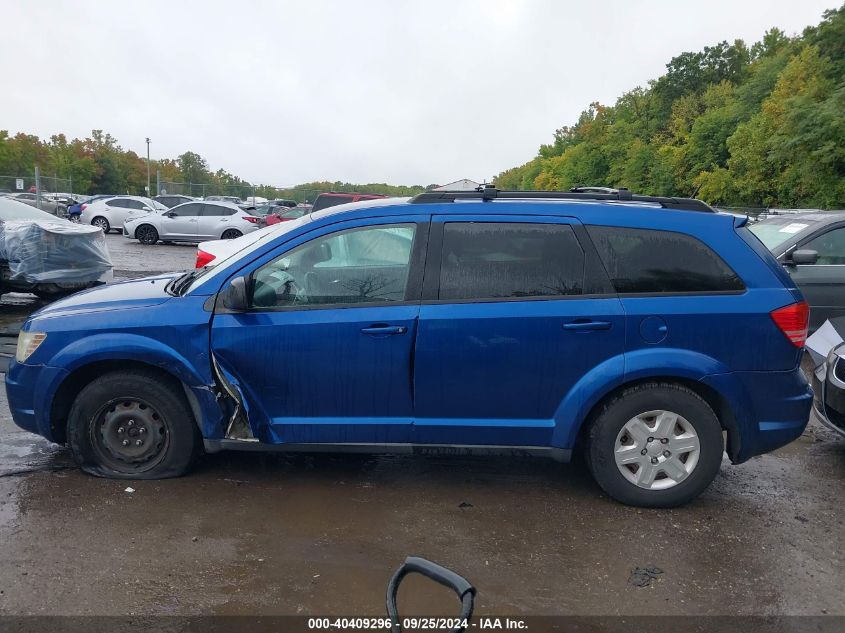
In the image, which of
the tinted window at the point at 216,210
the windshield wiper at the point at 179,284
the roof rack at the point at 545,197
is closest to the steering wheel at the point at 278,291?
the windshield wiper at the point at 179,284

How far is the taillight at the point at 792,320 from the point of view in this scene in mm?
4215

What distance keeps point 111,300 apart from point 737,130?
4466cm

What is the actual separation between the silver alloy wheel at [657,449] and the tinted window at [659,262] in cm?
75

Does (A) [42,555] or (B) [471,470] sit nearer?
(A) [42,555]

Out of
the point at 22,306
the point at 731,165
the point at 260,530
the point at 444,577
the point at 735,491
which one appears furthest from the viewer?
the point at 731,165

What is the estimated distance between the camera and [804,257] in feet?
26.7

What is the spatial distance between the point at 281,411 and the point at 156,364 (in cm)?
79

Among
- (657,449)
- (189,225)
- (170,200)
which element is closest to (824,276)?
(657,449)

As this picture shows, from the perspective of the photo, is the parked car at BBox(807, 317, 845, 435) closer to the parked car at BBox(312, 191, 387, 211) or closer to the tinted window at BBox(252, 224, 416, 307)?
the tinted window at BBox(252, 224, 416, 307)

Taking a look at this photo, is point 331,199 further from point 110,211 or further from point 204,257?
point 110,211

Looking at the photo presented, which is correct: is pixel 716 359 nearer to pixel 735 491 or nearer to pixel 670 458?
pixel 670 458

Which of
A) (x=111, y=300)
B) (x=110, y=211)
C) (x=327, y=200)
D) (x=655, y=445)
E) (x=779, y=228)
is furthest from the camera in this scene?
(x=110, y=211)

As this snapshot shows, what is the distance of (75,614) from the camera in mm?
3178

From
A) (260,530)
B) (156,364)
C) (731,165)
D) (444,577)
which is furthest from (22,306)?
(731,165)
